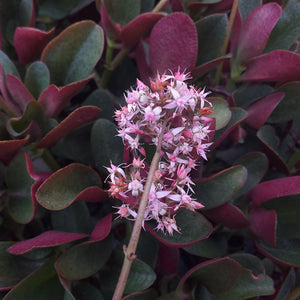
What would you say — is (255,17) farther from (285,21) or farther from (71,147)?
(71,147)

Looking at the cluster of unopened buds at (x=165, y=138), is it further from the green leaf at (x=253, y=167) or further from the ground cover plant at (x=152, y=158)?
the green leaf at (x=253, y=167)

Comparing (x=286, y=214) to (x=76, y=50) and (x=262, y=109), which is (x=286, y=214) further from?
(x=76, y=50)

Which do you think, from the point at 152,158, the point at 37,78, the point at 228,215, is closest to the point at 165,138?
the point at 152,158

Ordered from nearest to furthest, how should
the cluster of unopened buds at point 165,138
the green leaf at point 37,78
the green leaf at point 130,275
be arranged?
the cluster of unopened buds at point 165,138, the green leaf at point 130,275, the green leaf at point 37,78

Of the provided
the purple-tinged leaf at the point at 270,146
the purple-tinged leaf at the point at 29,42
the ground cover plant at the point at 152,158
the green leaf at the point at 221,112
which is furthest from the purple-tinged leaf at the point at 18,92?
the purple-tinged leaf at the point at 270,146

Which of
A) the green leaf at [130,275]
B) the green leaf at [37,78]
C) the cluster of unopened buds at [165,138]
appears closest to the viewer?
the cluster of unopened buds at [165,138]

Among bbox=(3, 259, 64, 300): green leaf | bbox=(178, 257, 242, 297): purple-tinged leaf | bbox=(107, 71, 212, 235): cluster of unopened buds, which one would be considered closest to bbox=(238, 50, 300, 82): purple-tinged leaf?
bbox=(107, 71, 212, 235): cluster of unopened buds

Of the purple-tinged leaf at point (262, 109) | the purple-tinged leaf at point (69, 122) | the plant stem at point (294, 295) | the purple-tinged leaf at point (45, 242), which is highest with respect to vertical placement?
the purple-tinged leaf at point (69, 122)
